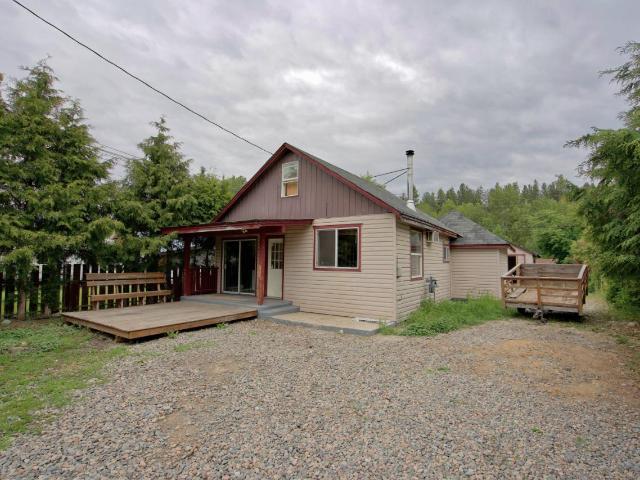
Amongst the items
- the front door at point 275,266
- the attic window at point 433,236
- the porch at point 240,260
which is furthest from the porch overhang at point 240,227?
the attic window at point 433,236

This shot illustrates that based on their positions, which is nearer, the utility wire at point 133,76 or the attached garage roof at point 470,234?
the utility wire at point 133,76

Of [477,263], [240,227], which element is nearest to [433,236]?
[477,263]

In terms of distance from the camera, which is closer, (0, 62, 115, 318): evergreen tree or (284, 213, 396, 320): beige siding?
(0, 62, 115, 318): evergreen tree

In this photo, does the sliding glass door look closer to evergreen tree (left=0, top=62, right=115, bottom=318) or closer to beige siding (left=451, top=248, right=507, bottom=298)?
evergreen tree (left=0, top=62, right=115, bottom=318)

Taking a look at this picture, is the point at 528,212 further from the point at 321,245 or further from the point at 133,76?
the point at 133,76

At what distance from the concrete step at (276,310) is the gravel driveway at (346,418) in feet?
9.85

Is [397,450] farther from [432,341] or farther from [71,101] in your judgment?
[71,101]

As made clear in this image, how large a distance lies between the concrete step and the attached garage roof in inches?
342

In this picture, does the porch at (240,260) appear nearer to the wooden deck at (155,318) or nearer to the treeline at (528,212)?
the wooden deck at (155,318)

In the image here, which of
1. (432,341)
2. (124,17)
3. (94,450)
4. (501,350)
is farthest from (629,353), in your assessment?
(124,17)

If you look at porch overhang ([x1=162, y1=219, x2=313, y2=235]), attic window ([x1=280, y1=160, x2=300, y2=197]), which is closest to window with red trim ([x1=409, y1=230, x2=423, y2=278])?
porch overhang ([x1=162, y1=219, x2=313, y2=235])

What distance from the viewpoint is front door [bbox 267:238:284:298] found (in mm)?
10617

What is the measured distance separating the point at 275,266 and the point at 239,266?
1.70 metres

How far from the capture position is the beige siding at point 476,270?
45.9 ft
